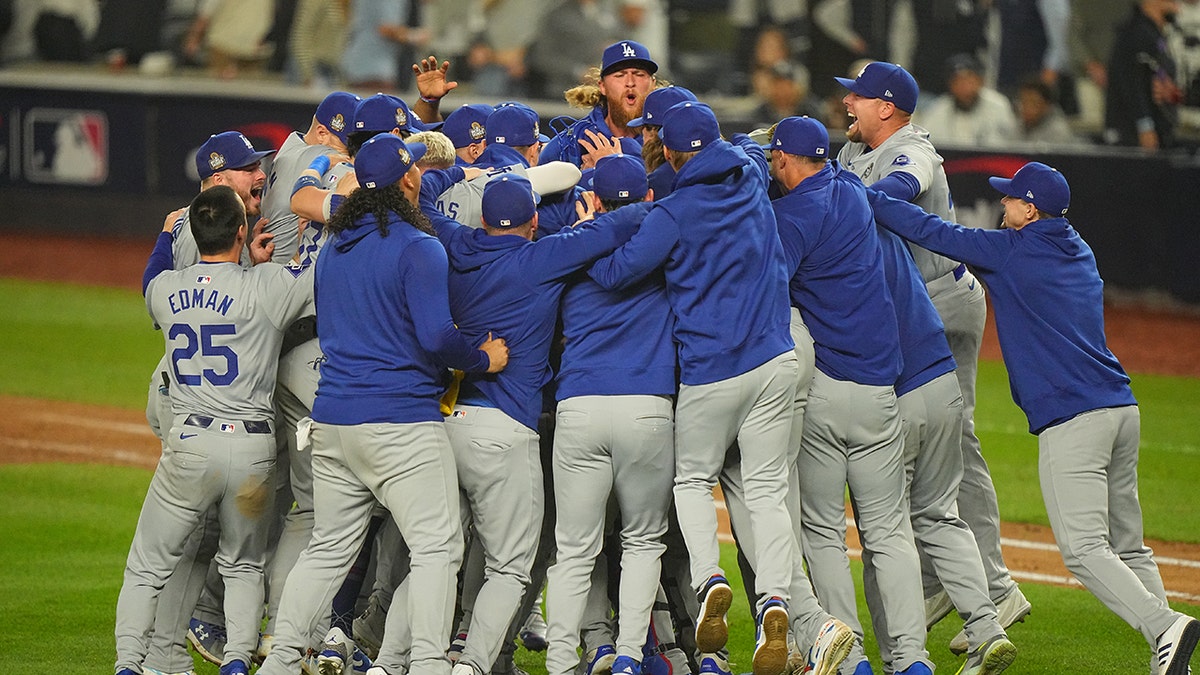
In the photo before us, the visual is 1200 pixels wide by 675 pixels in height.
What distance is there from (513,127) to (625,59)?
0.79 meters

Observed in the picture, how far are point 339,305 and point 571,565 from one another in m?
1.37

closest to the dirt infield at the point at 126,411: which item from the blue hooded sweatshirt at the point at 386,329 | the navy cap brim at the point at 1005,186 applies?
the navy cap brim at the point at 1005,186

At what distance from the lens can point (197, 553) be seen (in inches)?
265

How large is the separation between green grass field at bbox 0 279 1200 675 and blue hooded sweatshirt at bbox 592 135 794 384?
1.79m

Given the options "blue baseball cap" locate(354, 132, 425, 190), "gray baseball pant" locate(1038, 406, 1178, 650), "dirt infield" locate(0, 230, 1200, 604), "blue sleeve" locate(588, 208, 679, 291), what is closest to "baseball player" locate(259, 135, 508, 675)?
"blue baseball cap" locate(354, 132, 425, 190)

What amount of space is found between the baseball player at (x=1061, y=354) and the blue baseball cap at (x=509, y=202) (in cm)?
154

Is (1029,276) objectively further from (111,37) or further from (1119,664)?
(111,37)

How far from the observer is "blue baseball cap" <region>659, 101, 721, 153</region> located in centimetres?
616

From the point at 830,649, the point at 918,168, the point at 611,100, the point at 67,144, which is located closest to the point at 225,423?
the point at 611,100

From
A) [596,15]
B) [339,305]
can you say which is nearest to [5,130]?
[596,15]

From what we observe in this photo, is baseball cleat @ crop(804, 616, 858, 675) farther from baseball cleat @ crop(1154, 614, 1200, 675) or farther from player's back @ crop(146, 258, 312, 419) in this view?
player's back @ crop(146, 258, 312, 419)

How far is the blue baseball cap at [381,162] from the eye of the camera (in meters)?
6.00

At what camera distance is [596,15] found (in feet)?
60.6

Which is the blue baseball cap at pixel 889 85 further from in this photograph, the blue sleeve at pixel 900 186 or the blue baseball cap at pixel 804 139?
the blue baseball cap at pixel 804 139
